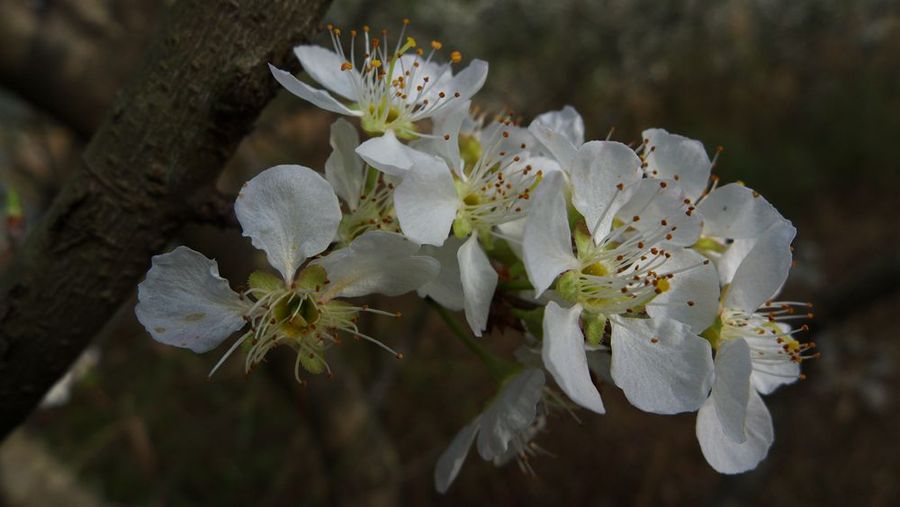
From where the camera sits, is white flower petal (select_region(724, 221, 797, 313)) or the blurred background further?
the blurred background

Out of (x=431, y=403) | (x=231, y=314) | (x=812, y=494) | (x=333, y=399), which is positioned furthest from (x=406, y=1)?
(x=812, y=494)

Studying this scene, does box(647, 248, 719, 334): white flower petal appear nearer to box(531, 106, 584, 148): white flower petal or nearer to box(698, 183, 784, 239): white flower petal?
box(698, 183, 784, 239): white flower petal

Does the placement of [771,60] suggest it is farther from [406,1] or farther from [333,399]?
[333,399]

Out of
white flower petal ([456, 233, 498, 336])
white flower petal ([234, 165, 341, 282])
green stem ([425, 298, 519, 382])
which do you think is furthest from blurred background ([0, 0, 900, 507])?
white flower petal ([234, 165, 341, 282])

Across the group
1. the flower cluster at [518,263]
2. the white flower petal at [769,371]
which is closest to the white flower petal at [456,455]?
the flower cluster at [518,263]

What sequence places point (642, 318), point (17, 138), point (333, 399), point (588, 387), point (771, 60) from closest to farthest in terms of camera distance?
point (588, 387)
point (642, 318)
point (333, 399)
point (17, 138)
point (771, 60)
